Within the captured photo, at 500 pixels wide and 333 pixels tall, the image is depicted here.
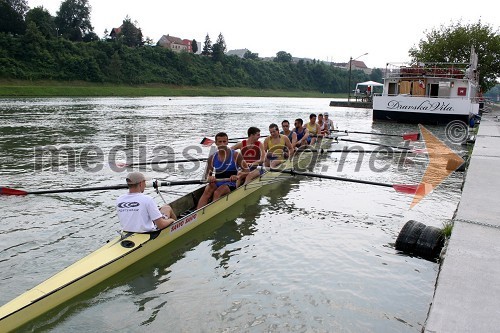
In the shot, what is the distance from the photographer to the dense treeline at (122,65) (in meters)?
62.9

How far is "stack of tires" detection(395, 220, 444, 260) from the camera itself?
6.96 metres

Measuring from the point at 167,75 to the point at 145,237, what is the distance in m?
79.6

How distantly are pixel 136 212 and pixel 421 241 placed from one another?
4.64 meters

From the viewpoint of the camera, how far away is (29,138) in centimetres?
1966

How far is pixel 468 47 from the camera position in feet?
160

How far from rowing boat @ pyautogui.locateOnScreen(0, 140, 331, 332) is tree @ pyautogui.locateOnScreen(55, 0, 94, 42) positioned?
321ft

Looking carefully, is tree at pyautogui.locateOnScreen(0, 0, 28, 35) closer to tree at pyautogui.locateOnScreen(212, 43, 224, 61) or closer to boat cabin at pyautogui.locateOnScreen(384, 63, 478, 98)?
tree at pyautogui.locateOnScreen(212, 43, 224, 61)

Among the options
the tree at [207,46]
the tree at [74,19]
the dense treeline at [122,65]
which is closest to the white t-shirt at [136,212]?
the dense treeline at [122,65]

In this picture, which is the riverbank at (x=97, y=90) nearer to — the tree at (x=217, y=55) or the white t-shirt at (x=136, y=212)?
the tree at (x=217, y=55)

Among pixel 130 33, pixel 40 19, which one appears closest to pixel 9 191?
pixel 40 19

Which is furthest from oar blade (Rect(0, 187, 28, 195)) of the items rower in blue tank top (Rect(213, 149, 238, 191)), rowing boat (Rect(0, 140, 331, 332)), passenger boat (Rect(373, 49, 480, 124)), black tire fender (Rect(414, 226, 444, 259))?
passenger boat (Rect(373, 49, 480, 124))

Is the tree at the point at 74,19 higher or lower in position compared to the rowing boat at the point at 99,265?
higher

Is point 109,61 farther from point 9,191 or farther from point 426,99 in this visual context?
point 9,191

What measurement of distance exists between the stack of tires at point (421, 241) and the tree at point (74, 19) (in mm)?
100494
